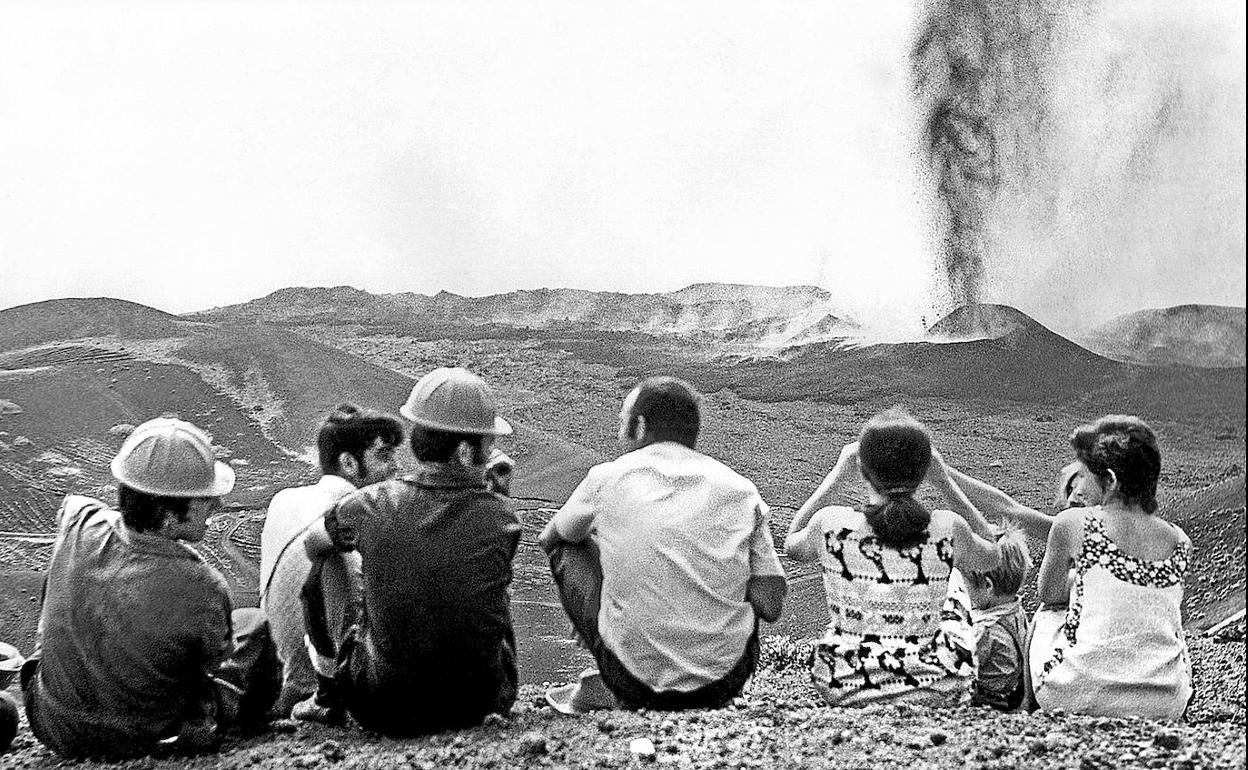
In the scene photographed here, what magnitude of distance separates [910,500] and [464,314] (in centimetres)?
381

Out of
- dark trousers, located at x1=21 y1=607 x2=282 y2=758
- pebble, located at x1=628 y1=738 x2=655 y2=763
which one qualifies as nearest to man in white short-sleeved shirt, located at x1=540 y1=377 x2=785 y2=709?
pebble, located at x1=628 y1=738 x2=655 y2=763

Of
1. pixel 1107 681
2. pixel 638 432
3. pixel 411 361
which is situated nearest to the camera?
pixel 1107 681

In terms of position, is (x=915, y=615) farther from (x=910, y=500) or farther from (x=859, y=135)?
(x=859, y=135)

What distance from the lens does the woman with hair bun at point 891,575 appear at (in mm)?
3615

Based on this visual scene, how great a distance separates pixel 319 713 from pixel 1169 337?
4179 millimetres

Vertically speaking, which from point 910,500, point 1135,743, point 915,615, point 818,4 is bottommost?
point 1135,743

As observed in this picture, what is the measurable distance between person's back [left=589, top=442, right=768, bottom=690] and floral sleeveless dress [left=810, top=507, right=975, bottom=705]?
0.25m

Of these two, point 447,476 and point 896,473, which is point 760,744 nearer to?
point 896,473

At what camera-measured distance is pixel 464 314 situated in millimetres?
7055

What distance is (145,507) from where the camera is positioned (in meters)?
3.37

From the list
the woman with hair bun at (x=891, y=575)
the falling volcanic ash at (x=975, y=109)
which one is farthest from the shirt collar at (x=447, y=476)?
the falling volcanic ash at (x=975, y=109)

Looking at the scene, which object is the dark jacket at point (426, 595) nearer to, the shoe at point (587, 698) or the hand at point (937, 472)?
the shoe at point (587, 698)

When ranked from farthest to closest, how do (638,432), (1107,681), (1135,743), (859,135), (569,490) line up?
(859,135), (569,490), (638,432), (1107,681), (1135,743)

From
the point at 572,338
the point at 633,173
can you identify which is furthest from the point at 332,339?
the point at 633,173
